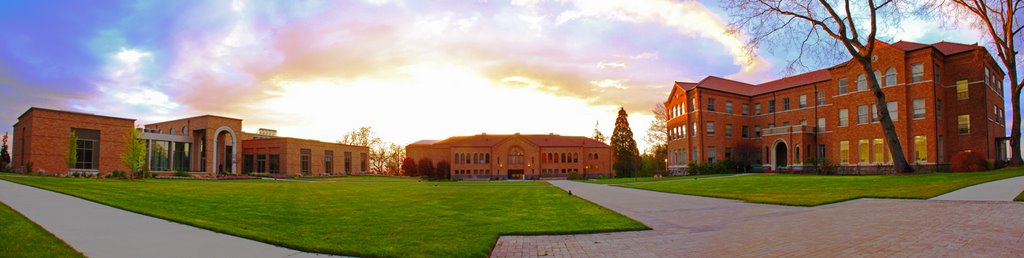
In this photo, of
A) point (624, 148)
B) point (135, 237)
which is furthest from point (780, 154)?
point (135, 237)

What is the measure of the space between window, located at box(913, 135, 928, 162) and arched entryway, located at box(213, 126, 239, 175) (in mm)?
61285

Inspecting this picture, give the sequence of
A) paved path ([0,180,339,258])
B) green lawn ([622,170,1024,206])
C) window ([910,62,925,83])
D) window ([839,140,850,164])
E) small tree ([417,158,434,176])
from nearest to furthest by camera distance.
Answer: paved path ([0,180,339,258]) → green lawn ([622,170,1024,206]) → window ([910,62,925,83]) → window ([839,140,850,164]) → small tree ([417,158,434,176])

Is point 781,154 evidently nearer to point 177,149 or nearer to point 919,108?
point 919,108

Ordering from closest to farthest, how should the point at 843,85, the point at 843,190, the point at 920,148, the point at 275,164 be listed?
the point at 843,190, the point at 920,148, the point at 843,85, the point at 275,164

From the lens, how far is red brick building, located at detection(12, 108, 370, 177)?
130ft

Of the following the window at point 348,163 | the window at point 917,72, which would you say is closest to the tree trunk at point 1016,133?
the window at point 917,72

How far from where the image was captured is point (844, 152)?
39844 millimetres

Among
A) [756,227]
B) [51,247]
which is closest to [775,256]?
[756,227]

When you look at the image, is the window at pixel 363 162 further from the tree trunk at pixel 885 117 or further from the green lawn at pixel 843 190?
the tree trunk at pixel 885 117

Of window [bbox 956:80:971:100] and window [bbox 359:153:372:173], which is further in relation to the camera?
window [bbox 359:153:372:173]

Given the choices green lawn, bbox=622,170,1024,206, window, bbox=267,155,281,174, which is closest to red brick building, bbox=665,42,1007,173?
green lawn, bbox=622,170,1024,206

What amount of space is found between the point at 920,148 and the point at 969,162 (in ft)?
16.5

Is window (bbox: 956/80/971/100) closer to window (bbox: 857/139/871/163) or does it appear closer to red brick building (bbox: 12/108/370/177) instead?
window (bbox: 857/139/871/163)

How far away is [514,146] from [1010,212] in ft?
224
